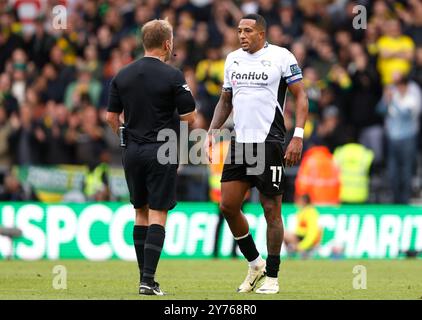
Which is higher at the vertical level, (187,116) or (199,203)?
(187,116)

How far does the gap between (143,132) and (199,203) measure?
9.89 metres

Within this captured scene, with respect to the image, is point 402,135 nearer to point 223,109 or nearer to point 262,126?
point 223,109

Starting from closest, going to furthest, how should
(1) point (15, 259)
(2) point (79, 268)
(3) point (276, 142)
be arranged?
1. (3) point (276, 142)
2. (2) point (79, 268)
3. (1) point (15, 259)

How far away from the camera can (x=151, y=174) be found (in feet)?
37.4

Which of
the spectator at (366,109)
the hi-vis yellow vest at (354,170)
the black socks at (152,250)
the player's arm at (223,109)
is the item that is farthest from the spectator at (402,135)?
the black socks at (152,250)

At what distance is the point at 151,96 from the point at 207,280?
11.2 feet

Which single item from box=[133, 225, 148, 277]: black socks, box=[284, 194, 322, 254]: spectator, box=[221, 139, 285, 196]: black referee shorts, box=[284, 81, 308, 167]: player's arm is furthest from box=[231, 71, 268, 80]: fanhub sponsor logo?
box=[284, 194, 322, 254]: spectator

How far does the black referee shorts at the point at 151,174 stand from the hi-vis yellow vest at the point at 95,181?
10.7m

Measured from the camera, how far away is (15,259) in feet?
65.5

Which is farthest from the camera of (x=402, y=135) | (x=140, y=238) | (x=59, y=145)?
(x=59, y=145)

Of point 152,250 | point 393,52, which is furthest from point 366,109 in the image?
point 152,250

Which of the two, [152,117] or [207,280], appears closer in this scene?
[152,117]
